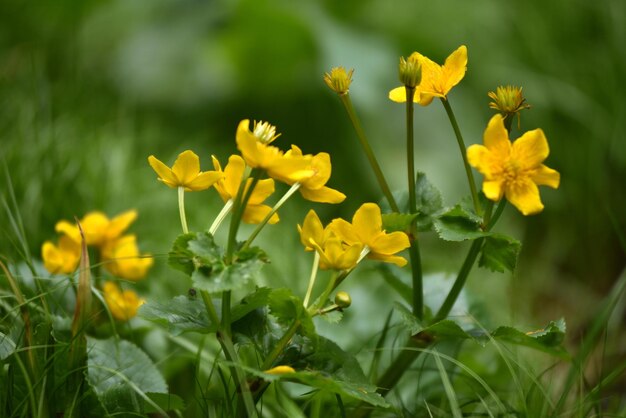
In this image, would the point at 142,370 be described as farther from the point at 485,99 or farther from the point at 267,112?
the point at 485,99

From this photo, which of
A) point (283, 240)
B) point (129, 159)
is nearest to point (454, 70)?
point (283, 240)

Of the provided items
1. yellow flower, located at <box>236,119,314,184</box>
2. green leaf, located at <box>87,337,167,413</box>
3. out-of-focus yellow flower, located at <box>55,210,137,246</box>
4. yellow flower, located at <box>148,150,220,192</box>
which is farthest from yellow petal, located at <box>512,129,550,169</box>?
out-of-focus yellow flower, located at <box>55,210,137,246</box>

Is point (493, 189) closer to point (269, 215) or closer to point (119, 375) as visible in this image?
point (269, 215)

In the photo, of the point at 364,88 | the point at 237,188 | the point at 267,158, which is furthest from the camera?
the point at 364,88

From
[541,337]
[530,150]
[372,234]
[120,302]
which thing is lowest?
[120,302]

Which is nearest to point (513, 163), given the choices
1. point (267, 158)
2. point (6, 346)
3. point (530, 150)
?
point (530, 150)

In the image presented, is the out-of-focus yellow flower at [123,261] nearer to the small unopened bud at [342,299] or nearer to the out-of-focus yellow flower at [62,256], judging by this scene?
the out-of-focus yellow flower at [62,256]

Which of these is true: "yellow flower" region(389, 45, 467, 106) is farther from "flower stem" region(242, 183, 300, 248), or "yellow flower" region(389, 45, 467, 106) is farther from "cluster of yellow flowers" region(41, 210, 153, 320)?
"cluster of yellow flowers" region(41, 210, 153, 320)
